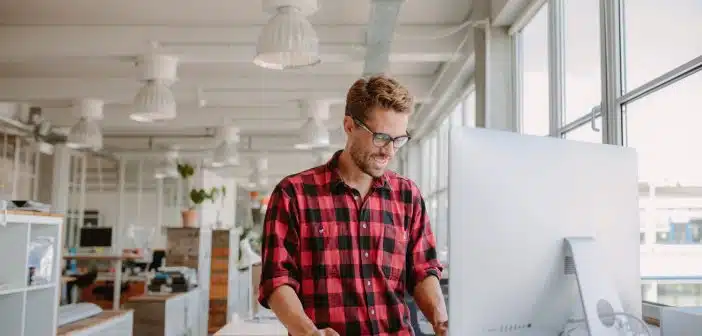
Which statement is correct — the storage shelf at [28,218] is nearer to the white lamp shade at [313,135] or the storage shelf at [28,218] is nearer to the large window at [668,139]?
the large window at [668,139]

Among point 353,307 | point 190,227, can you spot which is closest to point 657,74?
point 353,307

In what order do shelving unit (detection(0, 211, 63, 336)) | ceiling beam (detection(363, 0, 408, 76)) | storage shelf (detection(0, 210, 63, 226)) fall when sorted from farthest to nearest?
ceiling beam (detection(363, 0, 408, 76)) → shelving unit (detection(0, 211, 63, 336)) → storage shelf (detection(0, 210, 63, 226))

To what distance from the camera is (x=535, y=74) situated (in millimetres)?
5137

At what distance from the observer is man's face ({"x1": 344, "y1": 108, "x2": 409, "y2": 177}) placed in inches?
71.7

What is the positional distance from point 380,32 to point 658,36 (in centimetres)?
Result: 298

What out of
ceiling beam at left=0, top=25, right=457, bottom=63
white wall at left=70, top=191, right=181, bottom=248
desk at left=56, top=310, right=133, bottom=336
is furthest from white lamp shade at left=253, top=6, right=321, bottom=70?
white wall at left=70, top=191, right=181, bottom=248

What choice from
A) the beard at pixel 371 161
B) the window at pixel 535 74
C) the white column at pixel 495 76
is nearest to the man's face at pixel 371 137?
the beard at pixel 371 161

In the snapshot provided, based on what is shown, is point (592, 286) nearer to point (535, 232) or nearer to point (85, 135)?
point (535, 232)

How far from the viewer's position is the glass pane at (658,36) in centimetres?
276

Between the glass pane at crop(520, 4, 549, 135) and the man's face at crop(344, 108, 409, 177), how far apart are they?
3207 millimetres

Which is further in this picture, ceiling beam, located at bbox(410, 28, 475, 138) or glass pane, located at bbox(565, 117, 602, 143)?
ceiling beam, located at bbox(410, 28, 475, 138)

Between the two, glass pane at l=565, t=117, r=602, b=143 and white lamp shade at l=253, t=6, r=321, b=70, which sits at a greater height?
white lamp shade at l=253, t=6, r=321, b=70

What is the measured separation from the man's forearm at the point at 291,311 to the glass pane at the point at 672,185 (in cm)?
152

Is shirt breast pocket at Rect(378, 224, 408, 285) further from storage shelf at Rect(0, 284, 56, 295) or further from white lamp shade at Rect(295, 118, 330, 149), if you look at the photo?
white lamp shade at Rect(295, 118, 330, 149)
